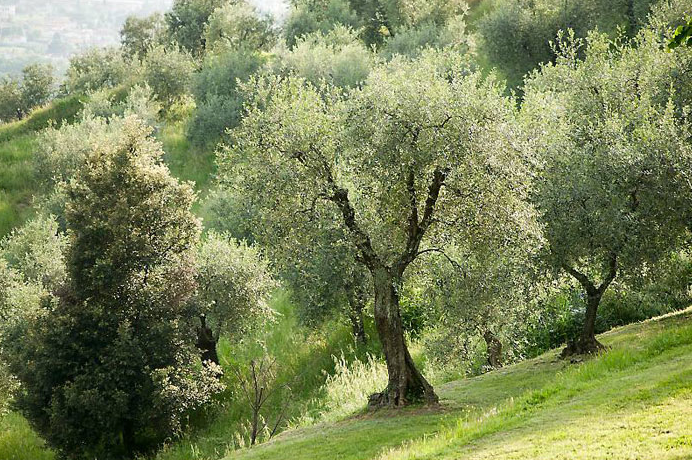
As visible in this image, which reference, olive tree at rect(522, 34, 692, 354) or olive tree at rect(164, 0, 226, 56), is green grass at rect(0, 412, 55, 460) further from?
olive tree at rect(164, 0, 226, 56)

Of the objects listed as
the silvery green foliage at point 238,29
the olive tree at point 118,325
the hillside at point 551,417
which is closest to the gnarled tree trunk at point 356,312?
the olive tree at point 118,325

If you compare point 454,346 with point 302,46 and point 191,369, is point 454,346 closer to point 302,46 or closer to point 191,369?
point 191,369

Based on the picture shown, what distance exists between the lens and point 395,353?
2130 centimetres

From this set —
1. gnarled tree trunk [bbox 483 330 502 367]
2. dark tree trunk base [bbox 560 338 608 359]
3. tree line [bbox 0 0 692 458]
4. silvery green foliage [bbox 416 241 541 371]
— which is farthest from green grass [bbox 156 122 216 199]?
dark tree trunk base [bbox 560 338 608 359]

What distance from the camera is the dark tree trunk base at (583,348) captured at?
2255 centimetres

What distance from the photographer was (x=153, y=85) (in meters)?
74.4

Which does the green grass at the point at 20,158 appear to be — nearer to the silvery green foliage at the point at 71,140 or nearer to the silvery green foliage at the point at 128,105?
the silvery green foliage at the point at 71,140

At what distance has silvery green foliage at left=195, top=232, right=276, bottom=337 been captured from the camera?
3503 centimetres

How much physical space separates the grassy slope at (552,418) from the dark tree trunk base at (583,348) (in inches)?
22.3

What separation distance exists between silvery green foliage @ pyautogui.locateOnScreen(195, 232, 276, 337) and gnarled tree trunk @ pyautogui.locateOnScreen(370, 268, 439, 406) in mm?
14554

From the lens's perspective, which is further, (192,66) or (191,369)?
(192,66)

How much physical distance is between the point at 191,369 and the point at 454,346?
15.5 metres

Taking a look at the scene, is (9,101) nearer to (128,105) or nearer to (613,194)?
(128,105)

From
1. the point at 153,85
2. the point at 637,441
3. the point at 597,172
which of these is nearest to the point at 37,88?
the point at 153,85
